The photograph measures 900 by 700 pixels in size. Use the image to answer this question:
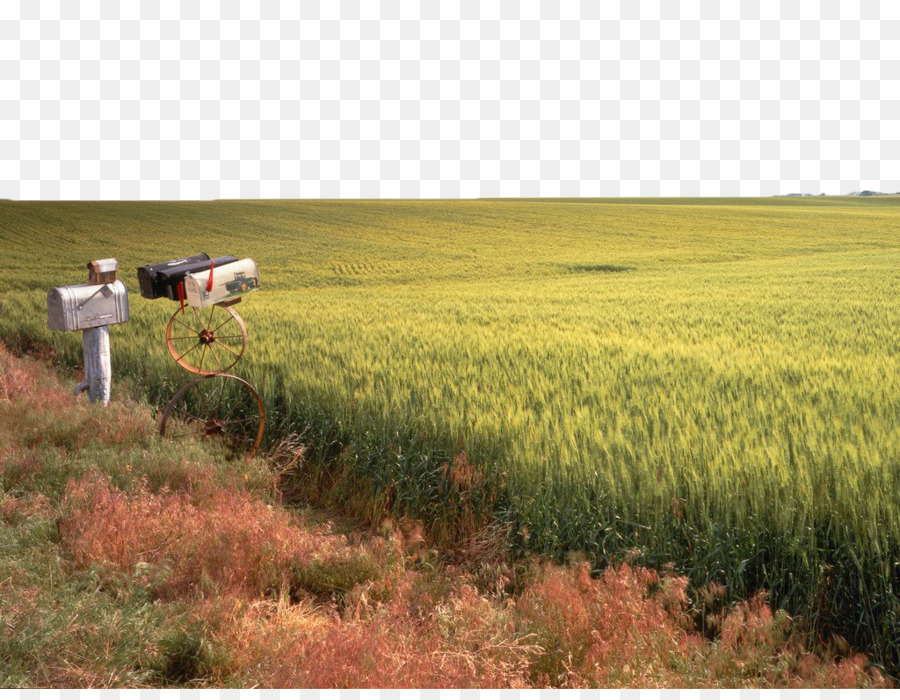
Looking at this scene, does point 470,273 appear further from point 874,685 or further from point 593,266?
point 874,685

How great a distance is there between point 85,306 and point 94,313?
125mm

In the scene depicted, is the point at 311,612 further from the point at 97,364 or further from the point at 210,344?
the point at 97,364

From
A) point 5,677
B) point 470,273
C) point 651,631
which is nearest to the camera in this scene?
point 5,677

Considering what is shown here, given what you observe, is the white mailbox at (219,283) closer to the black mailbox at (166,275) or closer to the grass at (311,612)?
the black mailbox at (166,275)

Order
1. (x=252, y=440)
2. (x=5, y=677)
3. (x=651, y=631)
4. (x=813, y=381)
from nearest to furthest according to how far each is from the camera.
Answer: (x=5, y=677) < (x=651, y=631) < (x=813, y=381) < (x=252, y=440)

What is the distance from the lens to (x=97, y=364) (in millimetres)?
8516

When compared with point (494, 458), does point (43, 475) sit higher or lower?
lower

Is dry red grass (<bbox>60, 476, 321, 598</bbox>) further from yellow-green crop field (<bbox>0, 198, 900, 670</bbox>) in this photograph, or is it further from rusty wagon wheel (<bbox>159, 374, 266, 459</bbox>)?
rusty wagon wheel (<bbox>159, 374, 266, 459</bbox>)

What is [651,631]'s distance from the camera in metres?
4.00

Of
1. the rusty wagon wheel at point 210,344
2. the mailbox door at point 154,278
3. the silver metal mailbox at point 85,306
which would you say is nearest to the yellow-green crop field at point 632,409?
the rusty wagon wheel at point 210,344

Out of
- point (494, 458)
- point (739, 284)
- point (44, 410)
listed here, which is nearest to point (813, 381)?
point (494, 458)

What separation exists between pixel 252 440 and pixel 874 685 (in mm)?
6256

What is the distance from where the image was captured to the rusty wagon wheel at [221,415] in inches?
315

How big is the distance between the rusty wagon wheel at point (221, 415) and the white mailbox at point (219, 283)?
1169mm
